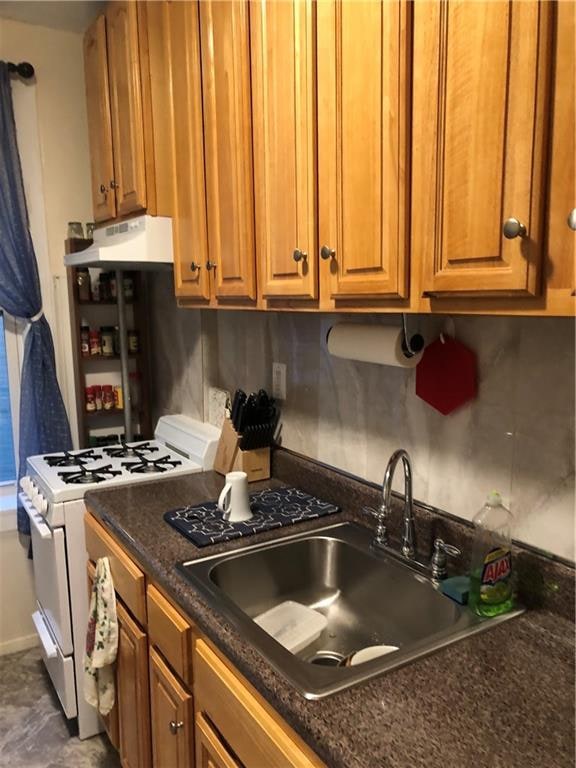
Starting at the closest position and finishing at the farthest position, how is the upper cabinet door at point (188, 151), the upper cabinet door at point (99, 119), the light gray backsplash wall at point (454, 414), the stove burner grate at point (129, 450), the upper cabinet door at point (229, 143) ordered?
the light gray backsplash wall at point (454, 414)
the upper cabinet door at point (229, 143)
the upper cabinet door at point (188, 151)
the upper cabinet door at point (99, 119)
the stove burner grate at point (129, 450)

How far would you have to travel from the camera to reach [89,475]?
6.98ft

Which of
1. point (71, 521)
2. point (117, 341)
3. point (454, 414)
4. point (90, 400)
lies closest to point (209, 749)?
point (454, 414)

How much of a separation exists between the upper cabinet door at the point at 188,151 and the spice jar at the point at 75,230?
0.92 metres

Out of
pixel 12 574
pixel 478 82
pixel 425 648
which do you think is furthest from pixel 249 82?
pixel 12 574

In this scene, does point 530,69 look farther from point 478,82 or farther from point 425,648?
point 425,648

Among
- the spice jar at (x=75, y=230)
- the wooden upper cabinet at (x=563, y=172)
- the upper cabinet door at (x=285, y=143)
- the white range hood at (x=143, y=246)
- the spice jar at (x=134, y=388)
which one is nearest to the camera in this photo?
the wooden upper cabinet at (x=563, y=172)

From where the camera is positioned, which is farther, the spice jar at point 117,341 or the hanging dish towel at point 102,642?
the spice jar at point 117,341

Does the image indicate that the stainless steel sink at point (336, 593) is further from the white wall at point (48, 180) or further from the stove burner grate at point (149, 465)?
the white wall at point (48, 180)

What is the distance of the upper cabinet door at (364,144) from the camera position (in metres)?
1.05

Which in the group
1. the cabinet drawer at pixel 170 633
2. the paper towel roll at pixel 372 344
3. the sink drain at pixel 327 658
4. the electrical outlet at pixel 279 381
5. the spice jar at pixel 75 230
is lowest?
the sink drain at pixel 327 658

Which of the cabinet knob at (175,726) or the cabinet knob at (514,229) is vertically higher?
the cabinet knob at (514,229)

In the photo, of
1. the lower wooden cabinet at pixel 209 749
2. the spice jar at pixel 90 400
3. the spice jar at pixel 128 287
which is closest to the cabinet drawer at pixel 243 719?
the lower wooden cabinet at pixel 209 749

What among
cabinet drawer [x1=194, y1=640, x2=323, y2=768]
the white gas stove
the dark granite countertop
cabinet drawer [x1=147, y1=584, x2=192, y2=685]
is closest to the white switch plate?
the white gas stove

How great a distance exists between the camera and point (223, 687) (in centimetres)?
113
